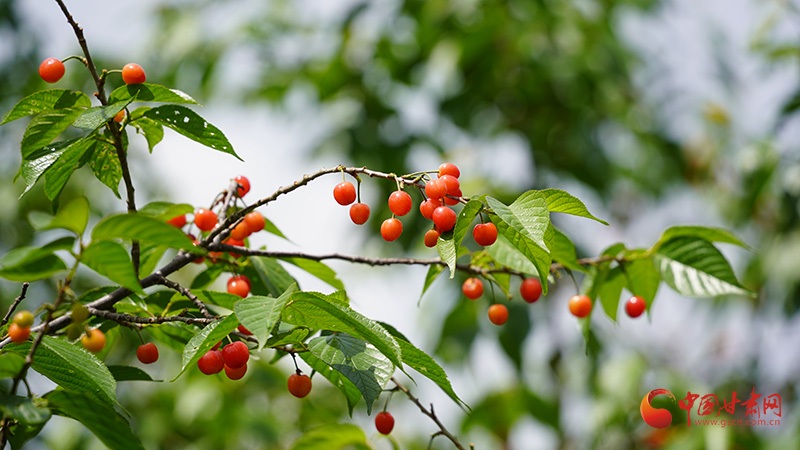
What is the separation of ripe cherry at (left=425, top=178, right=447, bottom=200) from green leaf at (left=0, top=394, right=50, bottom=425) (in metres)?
0.45

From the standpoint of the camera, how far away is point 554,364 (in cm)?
261

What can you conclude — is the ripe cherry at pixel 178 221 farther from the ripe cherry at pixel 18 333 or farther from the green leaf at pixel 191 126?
the ripe cherry at pixel 18 333

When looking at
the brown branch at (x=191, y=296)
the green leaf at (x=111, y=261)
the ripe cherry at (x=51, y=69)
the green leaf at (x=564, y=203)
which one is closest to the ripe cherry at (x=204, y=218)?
the brown branch at (x=191, y=296)

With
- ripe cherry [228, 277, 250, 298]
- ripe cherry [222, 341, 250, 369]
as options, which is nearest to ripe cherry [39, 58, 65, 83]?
ripe cherry [228, 277, 250, 298]

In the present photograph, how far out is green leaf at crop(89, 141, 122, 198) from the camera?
87 cm

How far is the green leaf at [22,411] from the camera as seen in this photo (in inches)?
21.4

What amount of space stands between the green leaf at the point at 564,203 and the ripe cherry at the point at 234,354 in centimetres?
40

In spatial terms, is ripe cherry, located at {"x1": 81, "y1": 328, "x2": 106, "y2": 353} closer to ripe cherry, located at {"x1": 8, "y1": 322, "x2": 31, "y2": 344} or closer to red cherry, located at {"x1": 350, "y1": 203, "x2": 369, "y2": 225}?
ripe cherry, located at {"x1": 8, "y1": 322, "x2": 31, "y2": 344}

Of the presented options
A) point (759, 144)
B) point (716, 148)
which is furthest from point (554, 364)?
point (716, 148)

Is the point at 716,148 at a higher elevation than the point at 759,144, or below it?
higher

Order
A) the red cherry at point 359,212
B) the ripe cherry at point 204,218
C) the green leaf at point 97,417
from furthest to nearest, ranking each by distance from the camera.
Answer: the ripe cherry at point 204,218 → the red cherry at point 359,212 → the green leaf at point 97,417

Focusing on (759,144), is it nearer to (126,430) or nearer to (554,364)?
(554,364)

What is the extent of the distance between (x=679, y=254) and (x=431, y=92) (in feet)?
6.29

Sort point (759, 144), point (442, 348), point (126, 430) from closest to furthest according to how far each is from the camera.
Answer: point (126, 430), point (759, 144), point (442, 348)
